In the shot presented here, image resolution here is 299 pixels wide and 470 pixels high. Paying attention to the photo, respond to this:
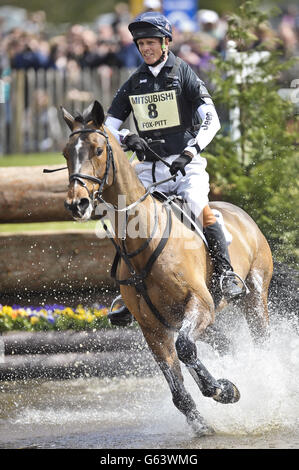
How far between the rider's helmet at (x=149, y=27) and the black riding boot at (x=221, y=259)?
Result: 1468mm

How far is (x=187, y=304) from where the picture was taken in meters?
6.38

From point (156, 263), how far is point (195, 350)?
66 centimetres

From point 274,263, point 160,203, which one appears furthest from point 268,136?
point 160,203

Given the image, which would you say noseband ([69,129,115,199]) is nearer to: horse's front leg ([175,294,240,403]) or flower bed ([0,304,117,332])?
horse's front leg ([175,294,240,403])

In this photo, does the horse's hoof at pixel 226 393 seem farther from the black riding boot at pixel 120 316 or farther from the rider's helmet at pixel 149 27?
the rider's helmet at pixel 149 27

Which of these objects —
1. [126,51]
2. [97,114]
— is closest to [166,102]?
[97,114]

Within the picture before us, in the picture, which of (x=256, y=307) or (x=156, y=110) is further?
(x=256, y=307)

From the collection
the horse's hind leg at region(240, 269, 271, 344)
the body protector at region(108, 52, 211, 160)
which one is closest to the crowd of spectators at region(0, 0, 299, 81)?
the horse's hind leg at region(240, 269, 271, 344)

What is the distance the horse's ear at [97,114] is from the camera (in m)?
5.85

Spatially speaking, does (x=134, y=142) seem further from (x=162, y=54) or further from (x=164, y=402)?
(x=164, y=402)

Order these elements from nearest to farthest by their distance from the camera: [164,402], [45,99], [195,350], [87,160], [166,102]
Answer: [87,160], [195,350], [166,102], [164,402], [45,99]

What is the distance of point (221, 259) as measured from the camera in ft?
22.6

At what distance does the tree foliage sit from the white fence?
5645 mm
